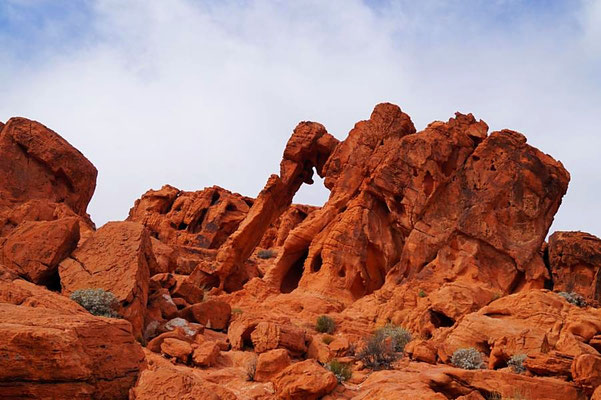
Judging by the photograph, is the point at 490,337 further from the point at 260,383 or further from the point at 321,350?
the point at 260,383

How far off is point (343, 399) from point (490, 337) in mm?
5608

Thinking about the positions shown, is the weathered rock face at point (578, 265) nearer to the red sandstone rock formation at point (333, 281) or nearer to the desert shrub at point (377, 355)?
the red sandstone rock formation at point (333, 281)

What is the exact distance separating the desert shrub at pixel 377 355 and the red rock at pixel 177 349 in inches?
157

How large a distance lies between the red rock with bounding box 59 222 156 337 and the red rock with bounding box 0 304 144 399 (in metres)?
3.85

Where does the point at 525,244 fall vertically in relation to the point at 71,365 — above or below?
above

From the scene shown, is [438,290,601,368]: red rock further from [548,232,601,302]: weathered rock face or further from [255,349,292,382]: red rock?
[548,232,601,302]: weathered rock face

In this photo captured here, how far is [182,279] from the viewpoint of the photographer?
17.2m

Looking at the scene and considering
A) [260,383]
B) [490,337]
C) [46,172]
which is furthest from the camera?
[46,172]

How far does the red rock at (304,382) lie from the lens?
9812 mm

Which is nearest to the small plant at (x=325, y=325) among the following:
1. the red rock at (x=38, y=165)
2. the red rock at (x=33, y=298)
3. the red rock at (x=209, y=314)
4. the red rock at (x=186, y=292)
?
the red rock at (x=209, y=314)

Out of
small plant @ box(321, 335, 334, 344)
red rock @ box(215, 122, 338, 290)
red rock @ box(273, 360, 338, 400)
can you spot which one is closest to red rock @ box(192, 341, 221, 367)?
red rock @ box(273, 360, 338, 400)

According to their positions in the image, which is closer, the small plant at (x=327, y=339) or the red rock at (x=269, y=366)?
the red rock at (x=269, y=366)

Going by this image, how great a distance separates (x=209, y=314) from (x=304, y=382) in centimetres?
625

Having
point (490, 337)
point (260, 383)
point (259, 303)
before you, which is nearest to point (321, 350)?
point (260, 383)
